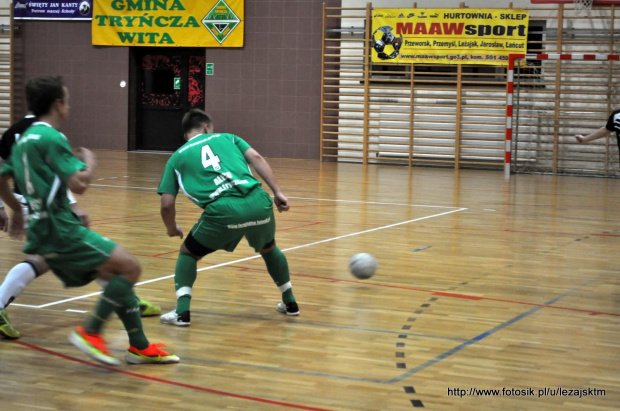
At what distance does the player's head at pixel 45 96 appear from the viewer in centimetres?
408

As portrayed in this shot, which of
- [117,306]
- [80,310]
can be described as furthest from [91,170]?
[80,310]

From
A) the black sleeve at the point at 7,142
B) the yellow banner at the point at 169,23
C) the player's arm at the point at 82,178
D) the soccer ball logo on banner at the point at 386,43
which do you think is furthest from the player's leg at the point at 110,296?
the yellow banner at the point at 169,23

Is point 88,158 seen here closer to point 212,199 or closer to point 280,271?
point 212,199

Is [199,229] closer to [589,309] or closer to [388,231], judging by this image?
[589,309]

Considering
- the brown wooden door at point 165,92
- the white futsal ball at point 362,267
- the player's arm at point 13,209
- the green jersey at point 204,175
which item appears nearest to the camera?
→ the player's arm at point 13,209

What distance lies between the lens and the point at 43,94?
4.07 m

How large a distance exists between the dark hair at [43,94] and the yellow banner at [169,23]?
51.2 feet

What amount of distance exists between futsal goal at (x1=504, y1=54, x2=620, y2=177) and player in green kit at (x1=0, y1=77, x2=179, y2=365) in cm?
1273

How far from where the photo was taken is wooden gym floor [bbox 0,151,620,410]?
13.2ft

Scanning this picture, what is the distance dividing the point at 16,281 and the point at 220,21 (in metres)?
15.3

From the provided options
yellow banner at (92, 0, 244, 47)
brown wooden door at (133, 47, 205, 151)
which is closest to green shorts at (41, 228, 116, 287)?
yellow banner at (92, 0, 244, 47)

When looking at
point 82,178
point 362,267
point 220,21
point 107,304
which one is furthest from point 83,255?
point 220,21

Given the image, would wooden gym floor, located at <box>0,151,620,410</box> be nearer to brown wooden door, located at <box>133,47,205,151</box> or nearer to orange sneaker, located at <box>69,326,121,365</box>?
orange sneaker, located at <box>69,326,121,365</box>

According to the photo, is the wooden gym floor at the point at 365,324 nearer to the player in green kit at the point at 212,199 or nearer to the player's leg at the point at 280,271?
the player's leg at the point at 280,271
